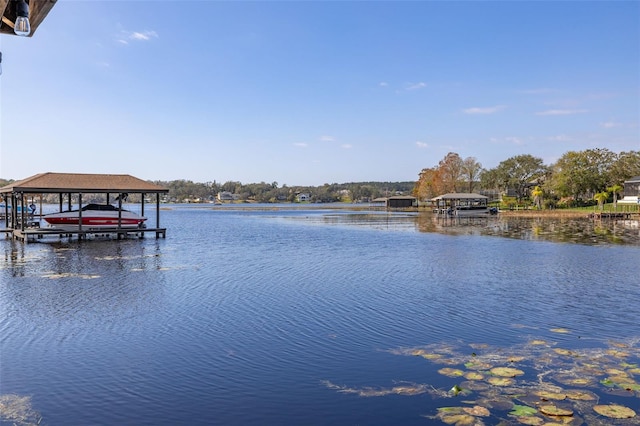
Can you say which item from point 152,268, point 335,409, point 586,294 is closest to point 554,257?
point 586,294

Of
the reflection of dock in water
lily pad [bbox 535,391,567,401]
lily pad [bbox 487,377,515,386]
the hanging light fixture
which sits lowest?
lily pad [bbox 487,377,515,386]

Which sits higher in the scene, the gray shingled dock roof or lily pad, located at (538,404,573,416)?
the gray shingled dock roof

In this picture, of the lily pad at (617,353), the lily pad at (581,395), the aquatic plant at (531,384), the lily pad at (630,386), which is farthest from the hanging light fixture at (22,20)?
the lily pad at (617,353)

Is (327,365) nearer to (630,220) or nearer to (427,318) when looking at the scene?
(427,318)

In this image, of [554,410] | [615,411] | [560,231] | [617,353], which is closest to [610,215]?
[560,231]

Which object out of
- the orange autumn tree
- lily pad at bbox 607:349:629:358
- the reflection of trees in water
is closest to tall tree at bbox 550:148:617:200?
the orange autumn tree

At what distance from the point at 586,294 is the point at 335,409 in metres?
10.1

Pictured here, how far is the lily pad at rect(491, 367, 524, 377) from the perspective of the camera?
719cm

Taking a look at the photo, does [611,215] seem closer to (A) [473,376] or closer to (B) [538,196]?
(B) [538,196]

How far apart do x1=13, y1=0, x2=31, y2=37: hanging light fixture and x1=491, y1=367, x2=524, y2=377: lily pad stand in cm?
710

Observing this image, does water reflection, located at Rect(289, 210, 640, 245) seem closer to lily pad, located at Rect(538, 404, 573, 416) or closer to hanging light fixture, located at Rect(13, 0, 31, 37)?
lily pad, located at Rect(538, 404, 573, 416)

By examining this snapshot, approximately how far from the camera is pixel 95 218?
30.7 m

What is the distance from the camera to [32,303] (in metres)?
11.9

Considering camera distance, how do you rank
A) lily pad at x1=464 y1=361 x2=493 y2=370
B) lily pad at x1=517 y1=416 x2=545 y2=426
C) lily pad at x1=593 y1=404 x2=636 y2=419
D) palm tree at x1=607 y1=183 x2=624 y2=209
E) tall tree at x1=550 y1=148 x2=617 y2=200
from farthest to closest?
tall tree at x1=550 y1=148 x2=617 y2=200 < palm tree at x1=607 y1=183 x2=624 y2=209 < lily pad at x1=464 y1=361 x2=493 y2=370 < lily pad at x1=593 y1=404 x2=636 y2=419 < lily pad at x1=517 y1=416 x2=545 y2=426
